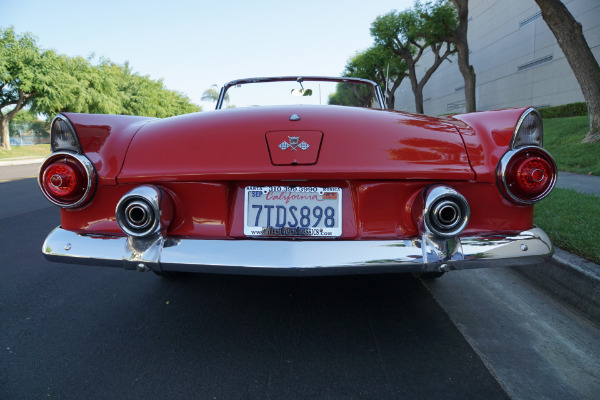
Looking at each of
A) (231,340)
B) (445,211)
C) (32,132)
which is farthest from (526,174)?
(32,132)

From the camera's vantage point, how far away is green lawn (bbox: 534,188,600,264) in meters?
2.79

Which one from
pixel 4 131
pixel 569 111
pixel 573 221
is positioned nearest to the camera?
pixel 573 221

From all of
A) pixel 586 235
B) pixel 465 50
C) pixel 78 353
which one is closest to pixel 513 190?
pixel 586 235

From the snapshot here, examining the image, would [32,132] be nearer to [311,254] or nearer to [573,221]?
[573,221]

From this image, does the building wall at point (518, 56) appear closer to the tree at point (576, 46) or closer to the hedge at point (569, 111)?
the hedge at point (569, 111)

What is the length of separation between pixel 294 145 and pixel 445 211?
0.73 m

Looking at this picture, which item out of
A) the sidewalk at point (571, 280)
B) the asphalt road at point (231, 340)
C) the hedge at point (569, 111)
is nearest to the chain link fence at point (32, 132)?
the hedge at point (569, 111)

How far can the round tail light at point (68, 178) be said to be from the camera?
6.07ft

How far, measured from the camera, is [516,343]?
77.6 inches

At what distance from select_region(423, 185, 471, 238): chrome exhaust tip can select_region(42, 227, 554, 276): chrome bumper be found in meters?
0.05

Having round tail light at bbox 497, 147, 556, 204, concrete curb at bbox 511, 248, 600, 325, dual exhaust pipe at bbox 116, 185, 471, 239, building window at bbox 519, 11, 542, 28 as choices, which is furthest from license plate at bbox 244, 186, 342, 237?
building window at bbox 519, 11, 542, 28

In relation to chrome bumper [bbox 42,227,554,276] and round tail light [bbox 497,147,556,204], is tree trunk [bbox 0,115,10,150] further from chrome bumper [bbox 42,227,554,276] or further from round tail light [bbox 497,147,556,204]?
round tail light [bbox 497,147,556,204]

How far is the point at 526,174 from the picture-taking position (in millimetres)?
1787

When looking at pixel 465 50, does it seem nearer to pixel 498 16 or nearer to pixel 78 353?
pixel 498 16
